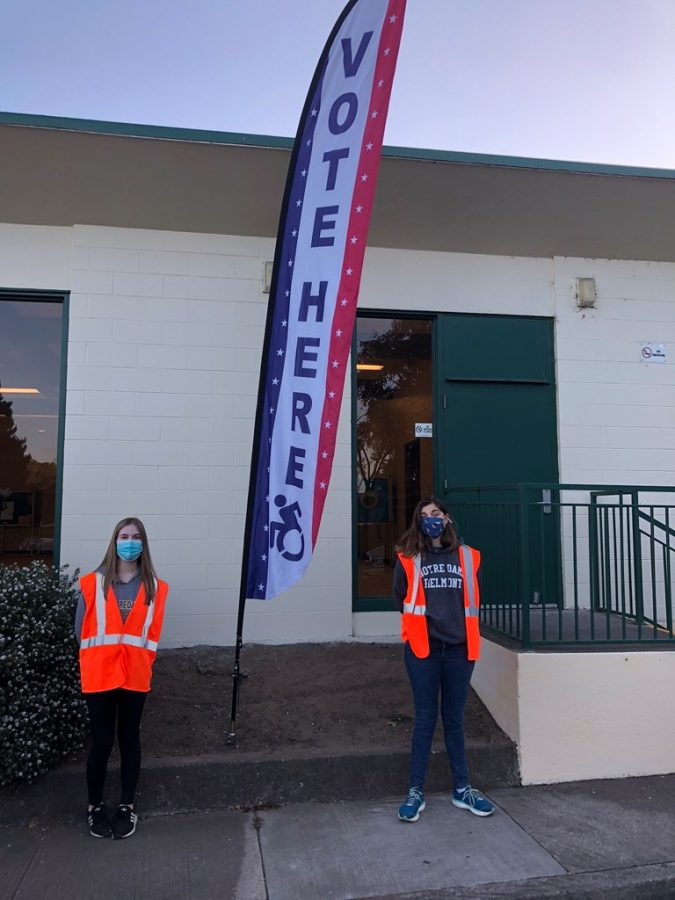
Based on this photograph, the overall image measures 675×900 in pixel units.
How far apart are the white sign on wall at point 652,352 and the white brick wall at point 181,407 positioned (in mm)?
1379

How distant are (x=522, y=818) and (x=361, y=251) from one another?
11.3 feet

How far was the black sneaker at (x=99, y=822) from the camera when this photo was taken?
3.81 m

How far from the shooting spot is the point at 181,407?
6.34 metres

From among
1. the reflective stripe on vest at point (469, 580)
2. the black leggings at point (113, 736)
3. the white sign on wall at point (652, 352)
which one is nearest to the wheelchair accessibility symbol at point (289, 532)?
the reflective stripe on vest at point (469, 580)

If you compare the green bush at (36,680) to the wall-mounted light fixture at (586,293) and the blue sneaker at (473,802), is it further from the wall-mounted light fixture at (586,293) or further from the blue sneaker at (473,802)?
the wall-mounted light fixture at (586,293)

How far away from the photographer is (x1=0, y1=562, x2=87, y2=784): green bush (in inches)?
150

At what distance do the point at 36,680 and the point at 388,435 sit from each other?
12.6 ft

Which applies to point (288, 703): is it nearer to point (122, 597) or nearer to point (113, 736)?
point (113, 736)

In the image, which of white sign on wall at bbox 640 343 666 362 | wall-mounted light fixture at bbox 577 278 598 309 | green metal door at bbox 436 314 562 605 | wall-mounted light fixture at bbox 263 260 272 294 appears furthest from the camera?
white sign on wall at bbox 640 343 666 362

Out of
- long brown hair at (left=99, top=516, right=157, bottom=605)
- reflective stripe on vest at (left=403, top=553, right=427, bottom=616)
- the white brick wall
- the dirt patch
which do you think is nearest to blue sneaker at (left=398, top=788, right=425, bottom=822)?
the dirt patch

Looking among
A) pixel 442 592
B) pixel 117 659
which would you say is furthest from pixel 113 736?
pixel 442 592

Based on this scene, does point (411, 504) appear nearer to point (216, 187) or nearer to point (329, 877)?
point (216, 187)

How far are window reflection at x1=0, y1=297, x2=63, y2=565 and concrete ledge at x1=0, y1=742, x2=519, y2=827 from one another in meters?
2.54

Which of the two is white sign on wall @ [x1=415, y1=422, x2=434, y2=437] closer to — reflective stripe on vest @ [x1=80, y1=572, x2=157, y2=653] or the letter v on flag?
the letter v on flag
